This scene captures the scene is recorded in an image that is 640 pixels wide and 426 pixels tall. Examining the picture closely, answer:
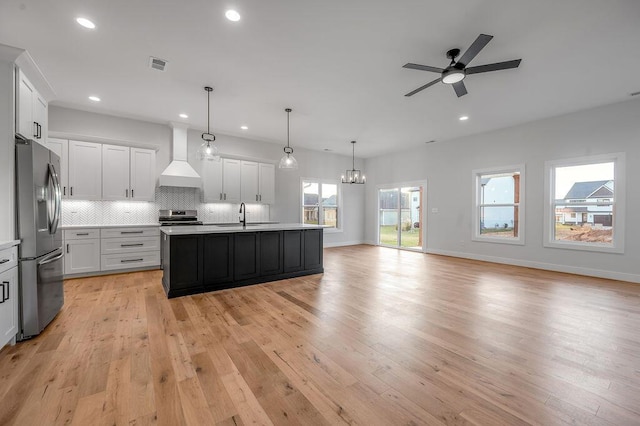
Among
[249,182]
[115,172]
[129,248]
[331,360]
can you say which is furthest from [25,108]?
[249,182]

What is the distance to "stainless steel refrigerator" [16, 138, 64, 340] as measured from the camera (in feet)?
8.17

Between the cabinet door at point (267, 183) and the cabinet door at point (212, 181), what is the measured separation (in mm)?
959

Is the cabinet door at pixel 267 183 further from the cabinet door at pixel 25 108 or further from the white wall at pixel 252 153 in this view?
the cabinet door at pixel 25 108

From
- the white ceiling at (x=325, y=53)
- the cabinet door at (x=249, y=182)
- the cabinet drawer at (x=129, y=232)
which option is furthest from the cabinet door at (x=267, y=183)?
the cabinet drawer at (x=129, y=232)

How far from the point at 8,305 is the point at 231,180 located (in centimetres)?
435

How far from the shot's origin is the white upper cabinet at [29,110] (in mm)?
2611

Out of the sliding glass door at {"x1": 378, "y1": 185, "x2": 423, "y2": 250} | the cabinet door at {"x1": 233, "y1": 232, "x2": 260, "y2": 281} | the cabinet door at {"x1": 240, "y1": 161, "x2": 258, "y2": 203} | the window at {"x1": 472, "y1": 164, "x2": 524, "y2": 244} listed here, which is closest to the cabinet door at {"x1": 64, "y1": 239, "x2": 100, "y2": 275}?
the cabinet door at {"x1": 233, "y1": 232, "x2": 260, "y2": 281}

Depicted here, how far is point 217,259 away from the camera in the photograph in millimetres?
3963

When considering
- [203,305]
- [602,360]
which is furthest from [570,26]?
[203,305]

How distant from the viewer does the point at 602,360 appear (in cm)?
213

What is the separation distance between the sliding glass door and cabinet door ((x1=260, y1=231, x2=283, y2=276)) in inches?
196

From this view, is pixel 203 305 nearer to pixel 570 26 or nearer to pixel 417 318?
pixel 417 318

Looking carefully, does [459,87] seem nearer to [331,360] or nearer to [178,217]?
[331,360]

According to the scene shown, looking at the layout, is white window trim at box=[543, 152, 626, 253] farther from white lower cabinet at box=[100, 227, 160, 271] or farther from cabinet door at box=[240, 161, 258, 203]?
white lower cabinet at box=[100, 227, 160, 271]
